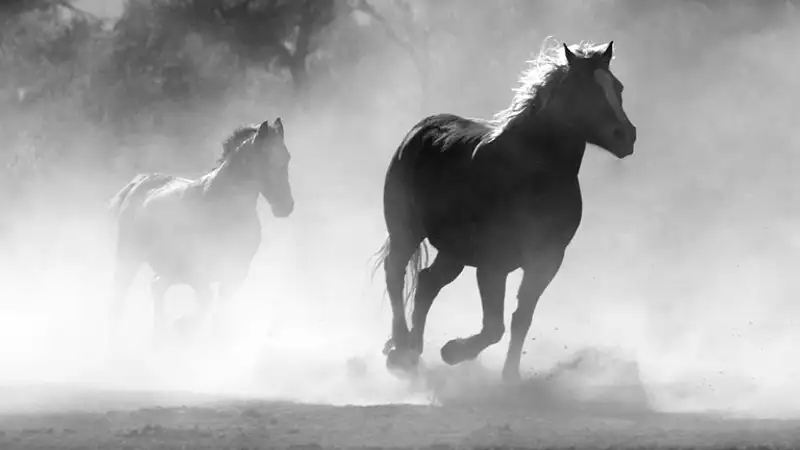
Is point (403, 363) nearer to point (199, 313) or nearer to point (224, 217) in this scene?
point (199, 313)

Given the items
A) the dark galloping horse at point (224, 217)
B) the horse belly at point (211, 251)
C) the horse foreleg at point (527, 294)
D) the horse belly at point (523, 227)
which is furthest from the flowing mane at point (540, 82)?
the horse belly at point (211, 251)

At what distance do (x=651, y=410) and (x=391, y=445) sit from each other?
2539mm

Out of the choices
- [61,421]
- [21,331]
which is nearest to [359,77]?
[21,331]

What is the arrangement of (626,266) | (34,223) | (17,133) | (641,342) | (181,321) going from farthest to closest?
(17,133), (34,223), (626,266), (641,342), (181,321)

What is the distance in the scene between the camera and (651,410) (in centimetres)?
965

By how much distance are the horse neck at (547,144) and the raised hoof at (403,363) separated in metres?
1.52

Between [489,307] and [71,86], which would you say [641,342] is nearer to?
[489,307]

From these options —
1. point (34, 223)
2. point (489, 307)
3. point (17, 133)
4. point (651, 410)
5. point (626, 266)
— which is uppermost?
point (17, 133)

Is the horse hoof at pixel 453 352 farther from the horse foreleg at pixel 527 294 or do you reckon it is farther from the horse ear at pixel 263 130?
the horse ear at pixel 263 130

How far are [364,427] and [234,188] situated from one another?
5.76 meters

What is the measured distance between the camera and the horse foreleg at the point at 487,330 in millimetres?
10102

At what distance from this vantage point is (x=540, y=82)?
34.4ft

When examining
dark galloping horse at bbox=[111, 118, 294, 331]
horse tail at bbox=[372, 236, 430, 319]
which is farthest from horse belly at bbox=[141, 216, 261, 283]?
horse tail at bbox=[372, 236, 430, 319]

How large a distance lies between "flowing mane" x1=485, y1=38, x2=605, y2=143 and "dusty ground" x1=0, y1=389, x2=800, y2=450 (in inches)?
69.6
